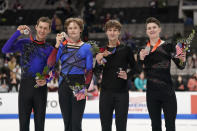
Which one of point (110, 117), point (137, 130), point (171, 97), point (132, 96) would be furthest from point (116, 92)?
point (132, 96)

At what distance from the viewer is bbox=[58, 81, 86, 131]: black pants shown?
4242 mm

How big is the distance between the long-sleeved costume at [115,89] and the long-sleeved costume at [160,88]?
276 mm

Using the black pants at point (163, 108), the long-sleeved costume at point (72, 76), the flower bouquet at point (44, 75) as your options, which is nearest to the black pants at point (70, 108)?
the long-sleeved costume at point (72, 76)

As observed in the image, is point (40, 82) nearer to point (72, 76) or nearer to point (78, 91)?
point (72, 76)

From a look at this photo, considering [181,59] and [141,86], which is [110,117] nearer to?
[181,59]

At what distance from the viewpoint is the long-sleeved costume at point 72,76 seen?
4277mm

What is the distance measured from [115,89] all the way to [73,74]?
61 cm

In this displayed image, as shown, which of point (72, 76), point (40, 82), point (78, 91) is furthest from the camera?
point (40, 82)

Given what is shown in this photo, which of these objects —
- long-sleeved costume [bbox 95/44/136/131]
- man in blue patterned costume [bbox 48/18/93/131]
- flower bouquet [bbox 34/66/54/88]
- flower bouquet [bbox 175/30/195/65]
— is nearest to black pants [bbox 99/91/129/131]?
long-sleeved costume [bbox 95/44/136/131]

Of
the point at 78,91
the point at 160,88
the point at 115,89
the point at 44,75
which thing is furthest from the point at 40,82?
the point at 160,88

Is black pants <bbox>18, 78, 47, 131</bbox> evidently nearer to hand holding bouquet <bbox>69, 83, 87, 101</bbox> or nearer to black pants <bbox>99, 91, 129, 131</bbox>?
hand holding bouquet <bbox>69, 83, 87, 101</bbox>

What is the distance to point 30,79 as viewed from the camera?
4.54 metres

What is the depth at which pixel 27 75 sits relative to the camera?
4.55 meters

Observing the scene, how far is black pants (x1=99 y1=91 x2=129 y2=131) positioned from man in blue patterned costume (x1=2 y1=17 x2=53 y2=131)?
2.60 feet
